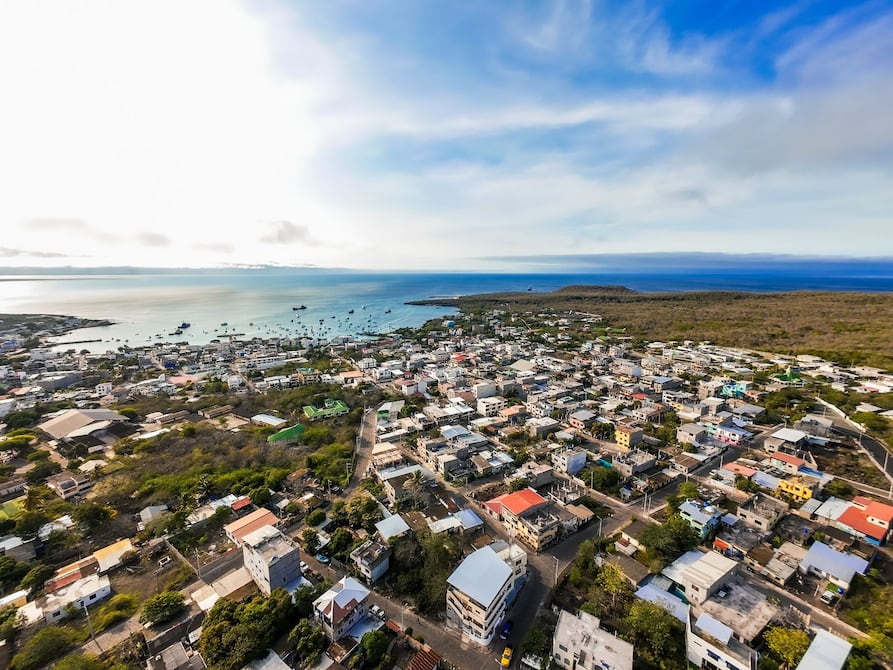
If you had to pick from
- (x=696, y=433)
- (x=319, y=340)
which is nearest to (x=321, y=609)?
(x=696, y=433)

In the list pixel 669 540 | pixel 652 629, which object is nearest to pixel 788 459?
pixel 669 540

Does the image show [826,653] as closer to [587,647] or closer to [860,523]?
[587,647]

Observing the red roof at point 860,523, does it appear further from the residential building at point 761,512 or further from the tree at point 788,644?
the tree at point 788,644

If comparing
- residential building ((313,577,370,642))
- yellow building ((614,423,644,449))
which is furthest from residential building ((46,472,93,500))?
yellow building ((614,423,644,449))

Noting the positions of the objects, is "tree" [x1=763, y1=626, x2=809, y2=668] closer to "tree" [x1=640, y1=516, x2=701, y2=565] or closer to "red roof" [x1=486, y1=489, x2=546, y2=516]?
"tree" [x1=640, y1=516, x2=701, y2=565]

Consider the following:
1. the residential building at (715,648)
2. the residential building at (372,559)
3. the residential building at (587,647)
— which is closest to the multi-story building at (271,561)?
the residential building at (372,559)

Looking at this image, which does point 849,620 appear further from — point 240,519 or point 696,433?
point 240,519
